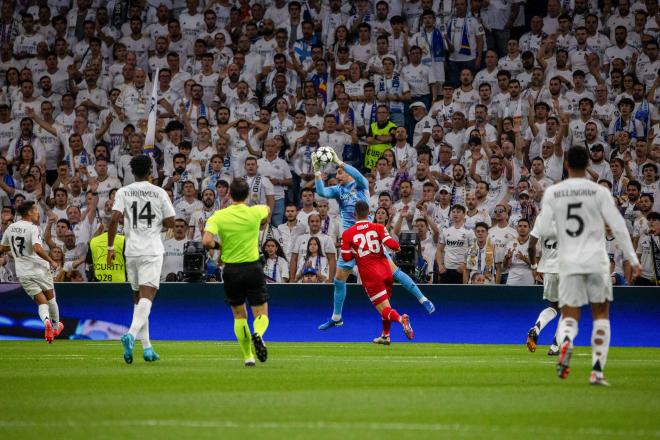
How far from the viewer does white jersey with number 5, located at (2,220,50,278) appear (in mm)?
18781

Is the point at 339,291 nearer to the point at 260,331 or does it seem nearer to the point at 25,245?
the point at 25,245

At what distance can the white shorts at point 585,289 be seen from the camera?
10305 millimetres

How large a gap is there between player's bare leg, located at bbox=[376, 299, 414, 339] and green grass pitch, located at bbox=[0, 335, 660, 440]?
1.78m

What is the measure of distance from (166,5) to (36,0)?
3551 mm

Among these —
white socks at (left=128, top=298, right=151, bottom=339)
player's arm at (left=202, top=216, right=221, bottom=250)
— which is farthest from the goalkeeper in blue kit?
player's arm at (left=202, top=216, right=221, bottom=250)

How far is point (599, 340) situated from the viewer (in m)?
10.2

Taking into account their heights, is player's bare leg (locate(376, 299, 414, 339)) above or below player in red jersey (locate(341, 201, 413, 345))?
below

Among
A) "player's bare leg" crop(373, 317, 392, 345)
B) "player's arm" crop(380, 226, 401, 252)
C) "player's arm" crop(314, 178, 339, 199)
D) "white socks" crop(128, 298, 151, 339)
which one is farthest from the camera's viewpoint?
"player's arm" crop(314, 178, 339, 199)

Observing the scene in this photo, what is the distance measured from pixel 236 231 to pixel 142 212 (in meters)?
1.45

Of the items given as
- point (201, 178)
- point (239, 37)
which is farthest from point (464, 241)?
point (239, 37)

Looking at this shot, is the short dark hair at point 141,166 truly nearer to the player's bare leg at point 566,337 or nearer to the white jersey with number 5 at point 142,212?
the white jersey with number 5 at point 142,212

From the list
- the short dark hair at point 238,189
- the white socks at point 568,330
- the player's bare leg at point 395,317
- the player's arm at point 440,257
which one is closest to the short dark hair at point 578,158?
the white socks at point 568,330

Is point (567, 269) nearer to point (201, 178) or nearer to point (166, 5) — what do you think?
point (201, 178)

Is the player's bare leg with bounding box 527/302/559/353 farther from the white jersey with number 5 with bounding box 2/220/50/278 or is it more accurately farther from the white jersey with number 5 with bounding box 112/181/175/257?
the white jersey with number 5 with bounding box 2/220/50/278
